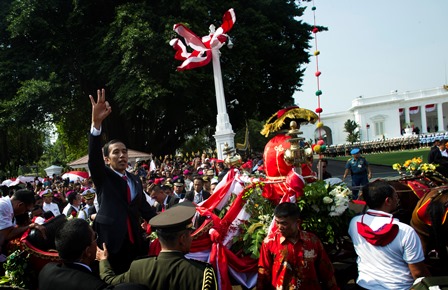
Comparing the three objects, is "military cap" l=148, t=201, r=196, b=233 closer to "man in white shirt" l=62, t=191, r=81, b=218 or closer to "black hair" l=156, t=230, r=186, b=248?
"black hair" l=156, t=230, r=186, b=248

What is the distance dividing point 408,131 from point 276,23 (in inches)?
1524

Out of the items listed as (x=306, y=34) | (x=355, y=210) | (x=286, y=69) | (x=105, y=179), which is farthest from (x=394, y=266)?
(x=306, y=34)

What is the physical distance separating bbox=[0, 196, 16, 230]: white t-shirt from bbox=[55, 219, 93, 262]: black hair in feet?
7.56

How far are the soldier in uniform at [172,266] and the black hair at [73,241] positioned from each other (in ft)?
1.14

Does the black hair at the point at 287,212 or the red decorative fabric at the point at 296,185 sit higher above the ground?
the red decorative fabric at the point at 296,185

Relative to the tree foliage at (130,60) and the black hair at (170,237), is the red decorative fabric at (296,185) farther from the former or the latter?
the tree foliage at (130,60)

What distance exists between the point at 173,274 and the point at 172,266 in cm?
5

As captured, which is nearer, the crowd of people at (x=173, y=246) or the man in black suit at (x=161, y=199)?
the crowd of people at (x=173, y=246)

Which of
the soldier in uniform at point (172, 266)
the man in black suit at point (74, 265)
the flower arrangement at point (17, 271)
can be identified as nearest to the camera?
the man in black suit at point (74, 265)

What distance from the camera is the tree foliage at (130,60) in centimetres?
1825

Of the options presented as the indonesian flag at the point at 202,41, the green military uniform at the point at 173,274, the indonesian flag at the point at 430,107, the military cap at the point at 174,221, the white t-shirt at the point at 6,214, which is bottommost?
the green military uniform at the point at 173,274

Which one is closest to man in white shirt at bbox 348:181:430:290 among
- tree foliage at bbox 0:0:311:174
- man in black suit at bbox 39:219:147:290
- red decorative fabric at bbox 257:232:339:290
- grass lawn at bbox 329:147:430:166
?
red decorative fabric at bbox 257:232:339:290

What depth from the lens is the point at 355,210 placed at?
5.09m

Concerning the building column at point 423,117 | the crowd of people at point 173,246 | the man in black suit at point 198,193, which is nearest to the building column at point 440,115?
the building column at point 423,117
